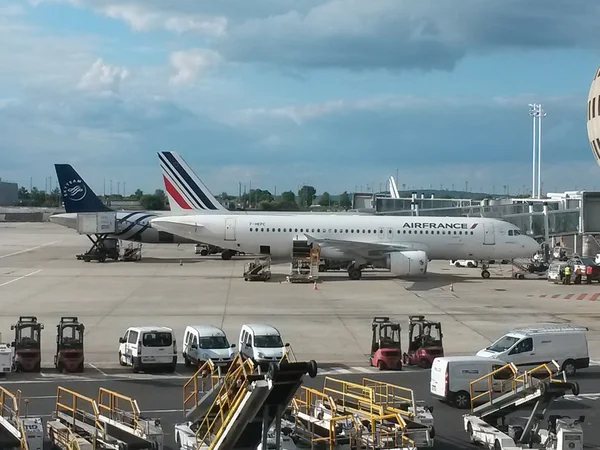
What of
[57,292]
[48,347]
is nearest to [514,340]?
[48,347]

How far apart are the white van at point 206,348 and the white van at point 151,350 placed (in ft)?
2.23

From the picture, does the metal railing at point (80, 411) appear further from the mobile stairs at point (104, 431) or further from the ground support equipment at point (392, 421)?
the ground support equipment at point (392, 421)

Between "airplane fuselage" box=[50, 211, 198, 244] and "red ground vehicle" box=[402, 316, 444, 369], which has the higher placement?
"airplane fuselage" box=[50, 211, 198, 244]

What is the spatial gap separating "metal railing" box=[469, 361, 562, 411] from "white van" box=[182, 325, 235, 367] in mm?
8473

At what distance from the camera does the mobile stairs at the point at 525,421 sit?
1706 centimetres

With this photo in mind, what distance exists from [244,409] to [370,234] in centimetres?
4570

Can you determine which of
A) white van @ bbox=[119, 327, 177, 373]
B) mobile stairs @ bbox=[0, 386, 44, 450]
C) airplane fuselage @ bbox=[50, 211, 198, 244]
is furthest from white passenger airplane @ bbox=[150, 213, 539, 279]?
mobile stairs @ bbox=[0, 386, 44, 450]

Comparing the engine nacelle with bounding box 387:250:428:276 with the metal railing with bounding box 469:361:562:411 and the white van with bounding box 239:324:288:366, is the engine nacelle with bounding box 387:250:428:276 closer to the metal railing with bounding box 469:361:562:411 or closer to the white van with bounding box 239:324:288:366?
the white van with bounding box 239:324:288:366

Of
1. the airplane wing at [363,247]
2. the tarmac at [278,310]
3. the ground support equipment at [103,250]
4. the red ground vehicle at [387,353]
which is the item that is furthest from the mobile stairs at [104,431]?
the ground support equipment at [103,250]

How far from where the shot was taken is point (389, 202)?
389ft

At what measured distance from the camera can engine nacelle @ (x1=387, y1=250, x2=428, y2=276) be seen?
2169 inches

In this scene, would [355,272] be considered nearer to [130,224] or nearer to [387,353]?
[130,224]

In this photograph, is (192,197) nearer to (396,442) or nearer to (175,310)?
(175,310)

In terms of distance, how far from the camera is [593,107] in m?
40.6
